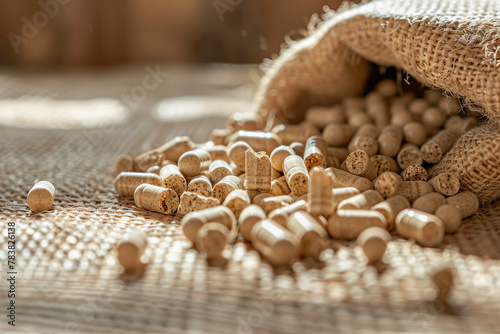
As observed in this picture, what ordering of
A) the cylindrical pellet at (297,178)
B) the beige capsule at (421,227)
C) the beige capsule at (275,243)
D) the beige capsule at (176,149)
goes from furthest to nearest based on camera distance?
the beige capsule at (176,149)
the cylindrical pellet at (297,178)
the beige capsule at (421,227)
the beige capsule at (275,243)

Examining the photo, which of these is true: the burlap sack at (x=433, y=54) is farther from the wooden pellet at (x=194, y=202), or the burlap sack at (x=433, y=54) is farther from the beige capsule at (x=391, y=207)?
the wooden pellet at (x=194, y=202)

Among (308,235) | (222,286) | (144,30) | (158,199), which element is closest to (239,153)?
(158,199)

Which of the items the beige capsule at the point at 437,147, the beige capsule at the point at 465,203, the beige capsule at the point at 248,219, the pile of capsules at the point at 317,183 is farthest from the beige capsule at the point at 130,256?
the beige capsule at the point at 437,147

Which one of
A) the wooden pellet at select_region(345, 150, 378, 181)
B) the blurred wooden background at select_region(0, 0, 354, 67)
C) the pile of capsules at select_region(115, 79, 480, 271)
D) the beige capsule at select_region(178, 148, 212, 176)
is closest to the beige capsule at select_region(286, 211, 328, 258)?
the pile of capsules at select_region(115, 79, 480, 271)

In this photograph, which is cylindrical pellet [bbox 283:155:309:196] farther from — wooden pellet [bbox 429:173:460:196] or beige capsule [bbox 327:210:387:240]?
wooden pellet [bbox 429:173:460:196]

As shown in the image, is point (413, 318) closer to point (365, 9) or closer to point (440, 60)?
point (440, 60)

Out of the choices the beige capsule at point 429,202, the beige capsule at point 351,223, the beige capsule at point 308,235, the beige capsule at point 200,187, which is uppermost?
the beige capsule at point 200,187
